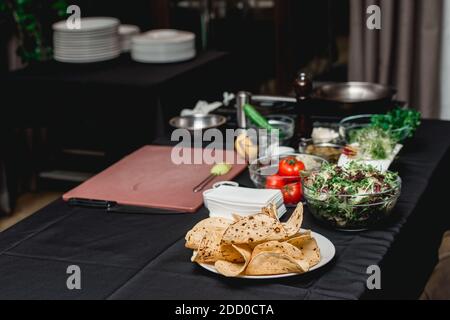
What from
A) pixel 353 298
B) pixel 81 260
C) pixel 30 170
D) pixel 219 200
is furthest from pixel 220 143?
pixel 30 170

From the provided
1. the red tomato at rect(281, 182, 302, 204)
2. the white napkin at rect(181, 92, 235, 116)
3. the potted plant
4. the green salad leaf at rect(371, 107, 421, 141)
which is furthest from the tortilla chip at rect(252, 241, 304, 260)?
the potted plant

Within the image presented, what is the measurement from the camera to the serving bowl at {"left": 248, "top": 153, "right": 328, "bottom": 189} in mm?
1884

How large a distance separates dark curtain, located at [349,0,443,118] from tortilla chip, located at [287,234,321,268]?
6.90ft

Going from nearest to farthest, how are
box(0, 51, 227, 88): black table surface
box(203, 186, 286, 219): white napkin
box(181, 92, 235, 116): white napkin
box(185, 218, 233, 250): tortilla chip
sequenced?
box(185, 218, 233, 250): tortilla chip, box(203, 186, 286, 219): white napkin, box(181, 92, 235, 116): white napkin, box(0, 51, 227, 88): black table surface

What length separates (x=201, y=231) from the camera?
150 cm

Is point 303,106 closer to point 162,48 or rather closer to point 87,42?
point 162,48

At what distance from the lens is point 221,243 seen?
1418 mm

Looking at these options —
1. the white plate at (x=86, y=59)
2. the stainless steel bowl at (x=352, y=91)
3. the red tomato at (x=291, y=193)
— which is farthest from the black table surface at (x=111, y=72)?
the red tomato at (x=291, y=193)

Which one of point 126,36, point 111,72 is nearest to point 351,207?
point 111,72

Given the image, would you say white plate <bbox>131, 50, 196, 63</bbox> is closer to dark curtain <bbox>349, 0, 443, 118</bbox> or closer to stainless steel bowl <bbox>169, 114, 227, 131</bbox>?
dark curtain <bbox>349, 0, 443, 118</bbox>

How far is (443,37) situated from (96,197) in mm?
Answer: 2100

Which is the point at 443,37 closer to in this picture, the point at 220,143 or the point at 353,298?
the point at 220,143

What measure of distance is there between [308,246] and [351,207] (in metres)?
0.18

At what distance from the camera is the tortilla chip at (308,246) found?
4.68ft
